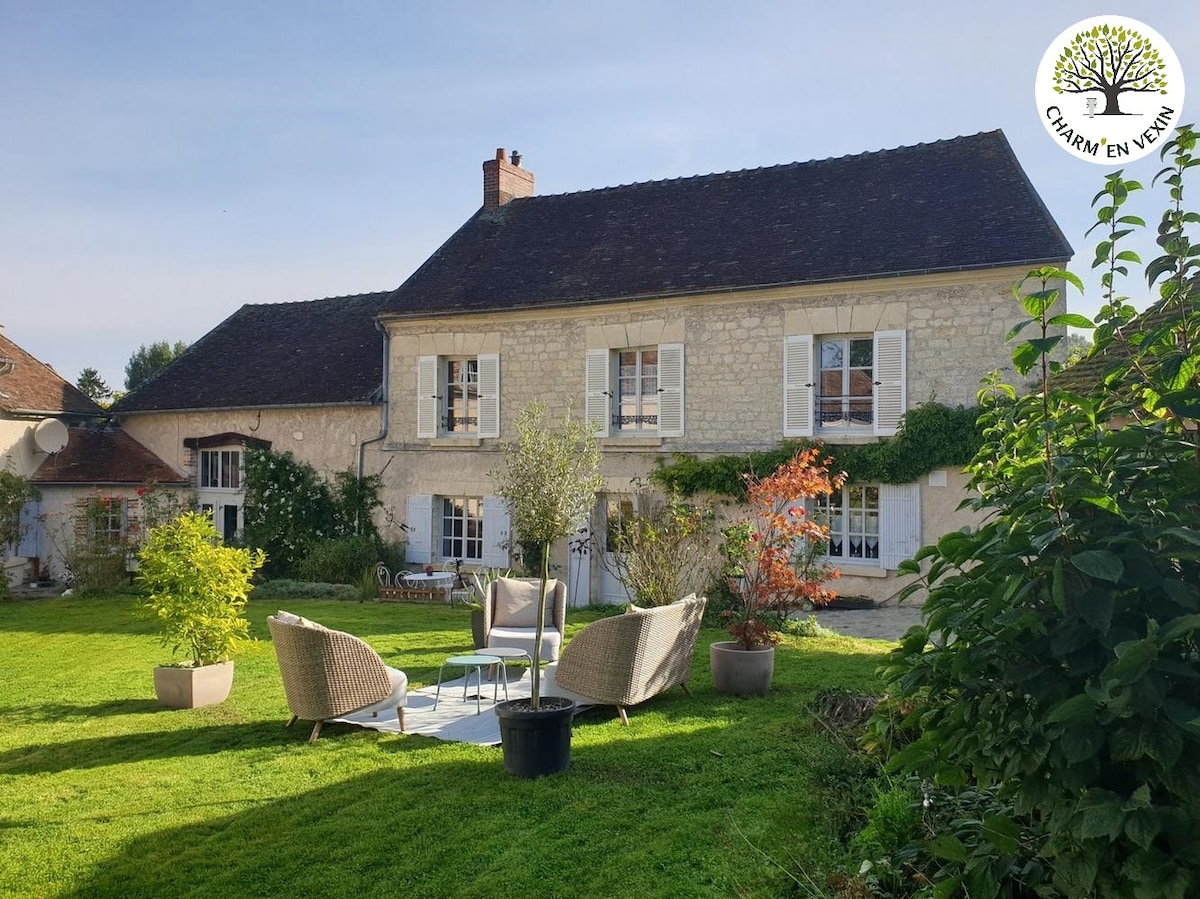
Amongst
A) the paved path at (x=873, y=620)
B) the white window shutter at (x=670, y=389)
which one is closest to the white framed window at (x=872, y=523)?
the paved path at (x=873, y=620)

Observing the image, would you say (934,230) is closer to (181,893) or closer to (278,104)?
(278,104)

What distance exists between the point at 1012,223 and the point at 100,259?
41.1 feet

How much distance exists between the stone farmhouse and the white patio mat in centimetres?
663

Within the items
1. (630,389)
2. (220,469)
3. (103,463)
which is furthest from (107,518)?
(630,389)

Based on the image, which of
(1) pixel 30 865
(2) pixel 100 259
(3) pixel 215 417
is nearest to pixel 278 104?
(2) pixel 100 259

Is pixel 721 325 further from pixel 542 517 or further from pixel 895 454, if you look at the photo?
pixel 542 517

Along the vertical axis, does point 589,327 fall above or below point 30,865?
above

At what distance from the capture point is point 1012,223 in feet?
42.0

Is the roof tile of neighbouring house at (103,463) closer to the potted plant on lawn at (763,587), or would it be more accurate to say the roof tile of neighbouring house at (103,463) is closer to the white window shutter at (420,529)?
the white window shutter at (420,529)

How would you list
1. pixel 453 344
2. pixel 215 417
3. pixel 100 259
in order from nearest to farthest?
pixel 100 259, pixel 453 344, pixel 215 417

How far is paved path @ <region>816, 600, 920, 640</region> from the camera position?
1146 cm

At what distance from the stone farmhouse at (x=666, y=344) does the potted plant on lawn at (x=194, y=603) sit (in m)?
7.46

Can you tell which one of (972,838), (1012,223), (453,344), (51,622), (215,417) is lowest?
(51,622)

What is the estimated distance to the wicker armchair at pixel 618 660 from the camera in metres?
7.16
